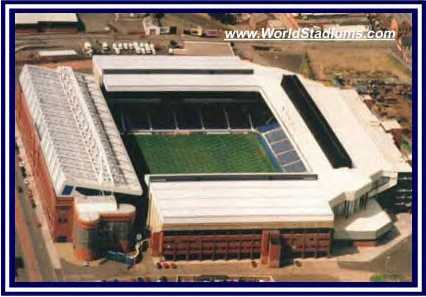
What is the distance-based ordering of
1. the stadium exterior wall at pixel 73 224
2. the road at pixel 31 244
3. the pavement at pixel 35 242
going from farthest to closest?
the stadium exterior wall at pixel 73 224 < the pavement at pixel 35 242 < the road at pixel 31 244

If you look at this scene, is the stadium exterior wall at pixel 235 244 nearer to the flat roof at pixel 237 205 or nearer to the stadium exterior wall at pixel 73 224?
the flat roof at pixel 237 205

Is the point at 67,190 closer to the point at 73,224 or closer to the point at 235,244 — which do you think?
the point at 73,224

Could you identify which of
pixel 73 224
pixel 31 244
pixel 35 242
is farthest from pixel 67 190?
pixel 31 244

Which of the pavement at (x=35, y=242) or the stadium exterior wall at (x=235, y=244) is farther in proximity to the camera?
the stadium exterior wall at (x=235, y=244)

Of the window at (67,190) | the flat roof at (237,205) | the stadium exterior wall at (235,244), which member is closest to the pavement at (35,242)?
the window at (67,190)

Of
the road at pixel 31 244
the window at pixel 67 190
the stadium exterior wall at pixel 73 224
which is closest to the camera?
the road at pixel 31 244

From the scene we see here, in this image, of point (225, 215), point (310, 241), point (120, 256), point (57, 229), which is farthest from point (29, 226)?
point (310, 241)

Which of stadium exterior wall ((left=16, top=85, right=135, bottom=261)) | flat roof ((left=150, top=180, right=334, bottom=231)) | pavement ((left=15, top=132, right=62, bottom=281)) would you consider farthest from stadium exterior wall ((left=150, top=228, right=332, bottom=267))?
pavement ((left=15, top=132, right=62, bottom=281))

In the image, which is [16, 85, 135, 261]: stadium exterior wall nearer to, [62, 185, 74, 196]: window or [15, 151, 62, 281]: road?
[62, 185, 74, 196]: window
